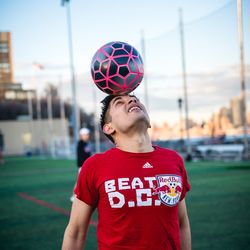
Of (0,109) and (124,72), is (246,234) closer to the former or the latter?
(124,72)

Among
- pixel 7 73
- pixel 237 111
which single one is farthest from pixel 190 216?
pixel 7 73

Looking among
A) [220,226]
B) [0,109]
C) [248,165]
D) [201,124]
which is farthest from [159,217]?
[0,109]

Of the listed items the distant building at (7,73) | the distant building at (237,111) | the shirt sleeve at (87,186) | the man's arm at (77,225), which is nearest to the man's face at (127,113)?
the shirt sleeve at (87,186)

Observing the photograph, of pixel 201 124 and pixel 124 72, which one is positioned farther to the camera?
pixel 201 124

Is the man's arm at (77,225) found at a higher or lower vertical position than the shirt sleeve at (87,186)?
lower

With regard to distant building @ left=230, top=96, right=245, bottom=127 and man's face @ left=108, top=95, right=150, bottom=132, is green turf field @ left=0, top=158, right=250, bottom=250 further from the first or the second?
distant building @ left=230, top=96, right=245, bottom=127

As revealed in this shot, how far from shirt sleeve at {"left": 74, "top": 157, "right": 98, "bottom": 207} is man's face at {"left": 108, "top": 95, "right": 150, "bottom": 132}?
27 centimetres

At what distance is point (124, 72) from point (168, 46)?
21961mm

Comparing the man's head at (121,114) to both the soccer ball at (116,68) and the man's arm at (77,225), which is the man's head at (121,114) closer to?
the soccer ball at (116,68)

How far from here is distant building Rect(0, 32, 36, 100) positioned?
72.5m

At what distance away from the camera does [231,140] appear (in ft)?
66.2

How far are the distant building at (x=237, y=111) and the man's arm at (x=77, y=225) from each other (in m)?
16.4

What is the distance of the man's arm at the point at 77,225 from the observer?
2.46m

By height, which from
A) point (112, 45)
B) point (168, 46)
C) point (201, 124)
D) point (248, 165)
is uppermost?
point (168, 46)
